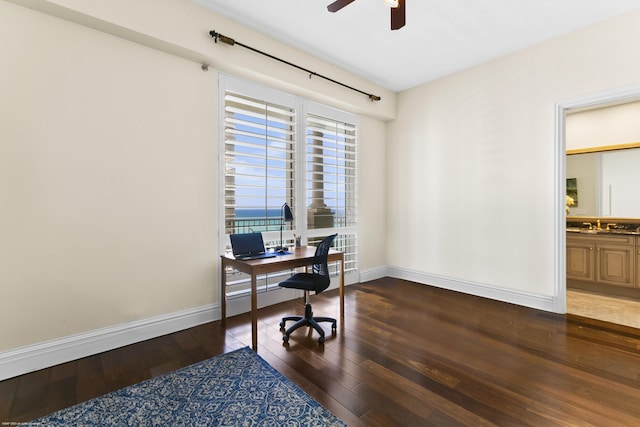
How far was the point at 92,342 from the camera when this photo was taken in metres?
2.38

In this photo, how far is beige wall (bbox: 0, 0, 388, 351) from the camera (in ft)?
6.99

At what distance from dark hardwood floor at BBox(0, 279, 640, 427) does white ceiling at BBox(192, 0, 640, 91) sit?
297 cm

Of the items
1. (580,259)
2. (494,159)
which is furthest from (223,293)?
(580,259)

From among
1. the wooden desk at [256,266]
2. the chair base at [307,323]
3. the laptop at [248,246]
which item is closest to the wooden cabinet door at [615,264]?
the wooden desk at [256,266]

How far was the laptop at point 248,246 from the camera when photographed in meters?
2.88

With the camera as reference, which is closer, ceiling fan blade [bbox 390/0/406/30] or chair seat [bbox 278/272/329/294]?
ceiling fan blade [bbox 390/0/406/30]

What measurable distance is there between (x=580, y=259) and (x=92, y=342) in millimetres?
5789

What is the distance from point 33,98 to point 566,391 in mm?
4155

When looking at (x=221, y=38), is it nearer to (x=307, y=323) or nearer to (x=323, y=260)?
(x=323, y=260)

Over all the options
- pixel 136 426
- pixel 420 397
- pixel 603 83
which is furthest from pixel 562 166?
pixel 136 426

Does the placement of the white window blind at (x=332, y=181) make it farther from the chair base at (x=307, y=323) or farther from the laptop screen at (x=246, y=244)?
the chair base at (x=307, y=323)

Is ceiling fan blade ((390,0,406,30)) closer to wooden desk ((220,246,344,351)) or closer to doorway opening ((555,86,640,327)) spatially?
wooden desk ((220,246,344,351))

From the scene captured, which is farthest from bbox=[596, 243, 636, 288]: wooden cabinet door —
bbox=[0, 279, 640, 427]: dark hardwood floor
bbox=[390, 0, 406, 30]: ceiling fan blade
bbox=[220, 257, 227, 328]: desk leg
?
bbox=[220, 257, 227, 328]: desk leg

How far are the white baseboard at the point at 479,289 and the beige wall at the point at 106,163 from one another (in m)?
2.96
